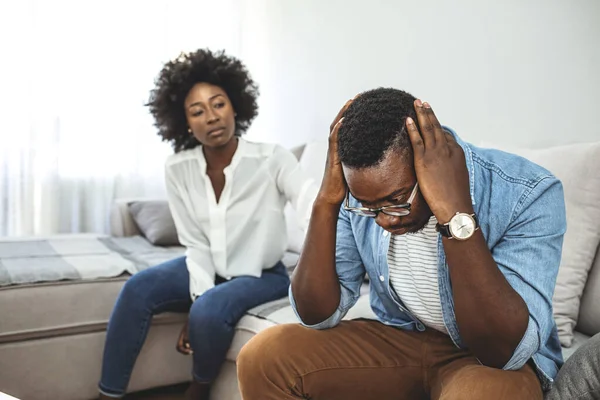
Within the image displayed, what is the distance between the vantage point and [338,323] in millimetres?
1243

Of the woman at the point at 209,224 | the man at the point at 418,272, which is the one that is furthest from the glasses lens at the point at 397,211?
the woman at the point at 209,224

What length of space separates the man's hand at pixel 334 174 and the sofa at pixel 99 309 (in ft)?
1.64

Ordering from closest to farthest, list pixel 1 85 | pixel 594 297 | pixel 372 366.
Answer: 1. pixel 372 366
2. pixel 594 297
3. pixel 1 85

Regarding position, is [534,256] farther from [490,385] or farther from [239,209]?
[239,209]

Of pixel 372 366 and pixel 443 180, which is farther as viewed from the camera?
pixel 372 366

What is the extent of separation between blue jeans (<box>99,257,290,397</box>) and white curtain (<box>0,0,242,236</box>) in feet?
5.16

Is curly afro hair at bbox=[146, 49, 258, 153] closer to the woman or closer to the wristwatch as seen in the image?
the woman

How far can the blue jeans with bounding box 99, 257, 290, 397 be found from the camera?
1.71 m

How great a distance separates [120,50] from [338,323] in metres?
2.58

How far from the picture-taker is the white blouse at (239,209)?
6.37ft

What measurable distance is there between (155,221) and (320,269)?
5.39 feet

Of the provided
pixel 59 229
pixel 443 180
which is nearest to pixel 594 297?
pixel 443 180

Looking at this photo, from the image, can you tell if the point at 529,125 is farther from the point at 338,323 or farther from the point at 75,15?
the point at 75,15

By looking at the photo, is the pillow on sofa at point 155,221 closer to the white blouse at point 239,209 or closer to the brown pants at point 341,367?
the white blouse at point 239,209
